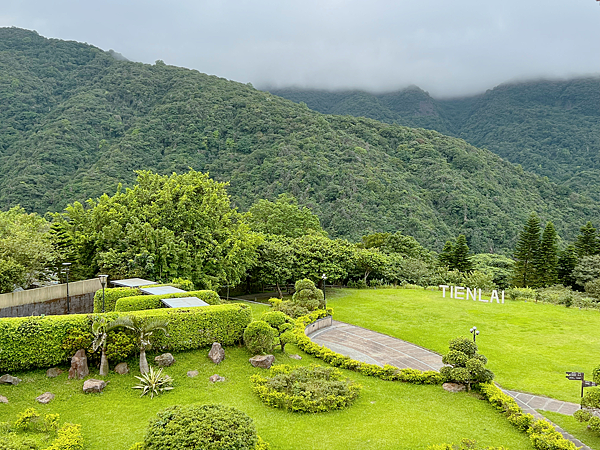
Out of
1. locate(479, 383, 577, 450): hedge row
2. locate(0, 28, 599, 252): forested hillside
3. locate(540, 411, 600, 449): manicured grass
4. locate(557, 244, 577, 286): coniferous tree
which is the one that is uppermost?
locate(0, 28, 599, 252): forested hillside

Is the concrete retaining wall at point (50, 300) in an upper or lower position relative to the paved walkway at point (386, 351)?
upper

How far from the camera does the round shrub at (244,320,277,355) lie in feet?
45.9

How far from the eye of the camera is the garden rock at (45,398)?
34.9ft

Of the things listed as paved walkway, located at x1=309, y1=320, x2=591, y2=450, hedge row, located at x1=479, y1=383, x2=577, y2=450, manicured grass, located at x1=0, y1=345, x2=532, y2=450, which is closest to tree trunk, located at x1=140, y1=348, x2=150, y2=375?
manicured grass, located at x1=0, y1=345, x2=532, y2=450

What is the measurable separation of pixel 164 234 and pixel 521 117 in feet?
337

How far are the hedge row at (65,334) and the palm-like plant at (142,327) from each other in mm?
311

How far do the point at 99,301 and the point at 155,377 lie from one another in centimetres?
621

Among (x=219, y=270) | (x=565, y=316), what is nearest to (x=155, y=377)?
(x=219, y=270)

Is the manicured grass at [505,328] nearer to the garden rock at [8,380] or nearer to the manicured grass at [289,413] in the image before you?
the manicured grass at [289,413]

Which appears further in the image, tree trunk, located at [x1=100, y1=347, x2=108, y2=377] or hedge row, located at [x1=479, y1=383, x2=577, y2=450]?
tree trunk, located at [x1=100, y1=347, x2=108, y2=377]

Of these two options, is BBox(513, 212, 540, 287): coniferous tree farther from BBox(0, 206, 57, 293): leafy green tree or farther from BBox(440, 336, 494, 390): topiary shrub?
BBox(0, 206, 57, 293): leafy green tree

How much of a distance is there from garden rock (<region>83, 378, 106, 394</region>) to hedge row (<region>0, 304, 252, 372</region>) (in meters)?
1.15

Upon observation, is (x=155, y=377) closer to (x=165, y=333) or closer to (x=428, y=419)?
(x=165, y=333)

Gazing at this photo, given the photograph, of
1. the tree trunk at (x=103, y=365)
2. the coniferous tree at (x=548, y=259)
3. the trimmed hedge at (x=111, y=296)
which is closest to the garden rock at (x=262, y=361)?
the tree trunk at (x=103, y=365)
